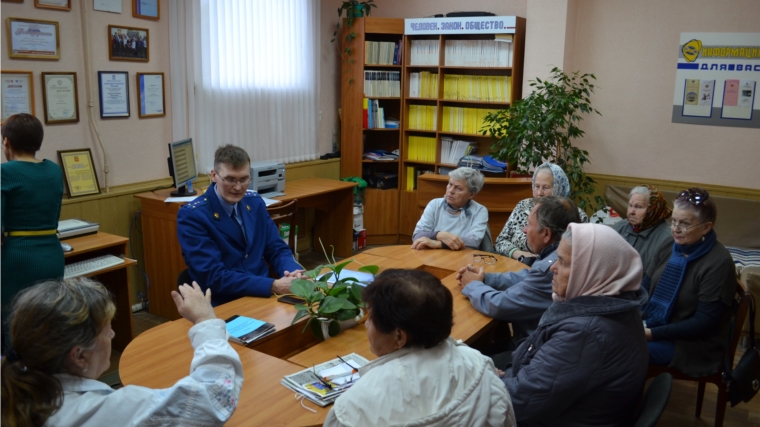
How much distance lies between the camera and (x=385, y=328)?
1.69 meters

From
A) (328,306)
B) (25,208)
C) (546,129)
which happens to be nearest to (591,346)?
(328,306)

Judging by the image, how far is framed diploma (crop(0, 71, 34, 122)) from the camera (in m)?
3.99

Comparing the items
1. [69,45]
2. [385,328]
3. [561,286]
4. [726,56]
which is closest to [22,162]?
[69,45]

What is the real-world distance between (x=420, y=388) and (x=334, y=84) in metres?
5.72

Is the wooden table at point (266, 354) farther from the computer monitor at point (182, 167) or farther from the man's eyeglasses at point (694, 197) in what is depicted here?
the computer monitor at point (182, 167)

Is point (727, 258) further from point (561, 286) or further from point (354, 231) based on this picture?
point (354, 231)

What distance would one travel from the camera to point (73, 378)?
1432mm

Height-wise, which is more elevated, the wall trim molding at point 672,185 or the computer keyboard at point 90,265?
the wall trim molding at point 672,185

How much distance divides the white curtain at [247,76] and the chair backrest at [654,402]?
13.9ft

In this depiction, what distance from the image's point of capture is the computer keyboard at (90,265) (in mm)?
3697

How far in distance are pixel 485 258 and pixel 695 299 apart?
118 cm

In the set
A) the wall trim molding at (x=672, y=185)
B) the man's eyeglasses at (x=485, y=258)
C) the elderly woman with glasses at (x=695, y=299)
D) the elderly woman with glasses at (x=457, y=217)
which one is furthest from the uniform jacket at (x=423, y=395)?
the wall trim molding at (x=672, y=185)

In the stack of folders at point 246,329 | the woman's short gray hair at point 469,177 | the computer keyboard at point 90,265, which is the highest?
the woman's short gray hair at point 469,177

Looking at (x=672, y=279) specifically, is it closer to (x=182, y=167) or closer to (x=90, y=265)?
(x=90, y=265)
